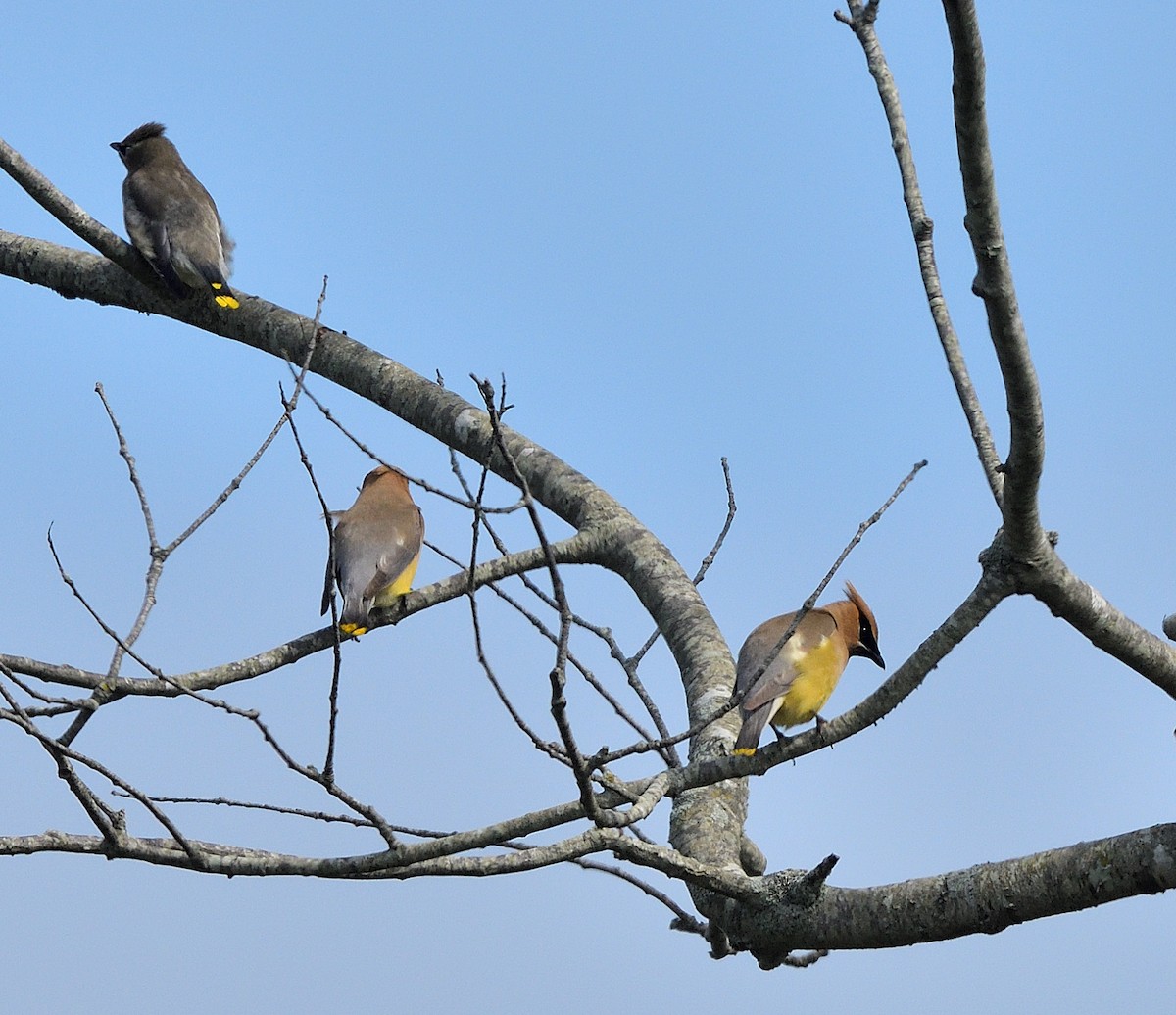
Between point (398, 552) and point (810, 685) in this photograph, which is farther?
point (398, 552)

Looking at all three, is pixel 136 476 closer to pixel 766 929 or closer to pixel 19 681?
pixel 19 681

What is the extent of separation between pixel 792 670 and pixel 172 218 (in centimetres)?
384

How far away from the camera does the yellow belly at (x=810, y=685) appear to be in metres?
4.34

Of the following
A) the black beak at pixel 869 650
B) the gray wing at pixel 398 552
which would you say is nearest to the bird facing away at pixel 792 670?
the black beak at pixel 869 650

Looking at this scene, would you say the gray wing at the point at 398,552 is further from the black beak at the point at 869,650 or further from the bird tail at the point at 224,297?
the black beak at the point at 869,650

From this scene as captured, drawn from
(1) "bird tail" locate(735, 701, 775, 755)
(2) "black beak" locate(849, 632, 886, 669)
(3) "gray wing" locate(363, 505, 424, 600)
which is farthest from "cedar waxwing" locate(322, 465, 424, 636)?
(2) "black beak" locate(849, 632, 886, 669)

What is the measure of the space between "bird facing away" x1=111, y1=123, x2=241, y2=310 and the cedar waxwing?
1156 mm

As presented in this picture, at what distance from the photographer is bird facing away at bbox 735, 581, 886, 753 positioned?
408 cm

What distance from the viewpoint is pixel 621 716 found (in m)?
4.03

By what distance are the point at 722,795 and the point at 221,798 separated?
4.53ft

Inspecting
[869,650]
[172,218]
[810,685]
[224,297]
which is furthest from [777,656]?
[172,218]

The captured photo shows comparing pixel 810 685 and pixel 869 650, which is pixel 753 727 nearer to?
pixel 810 685

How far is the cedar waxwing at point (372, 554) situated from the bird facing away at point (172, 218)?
3.79 ft

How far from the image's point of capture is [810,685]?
4383mm
